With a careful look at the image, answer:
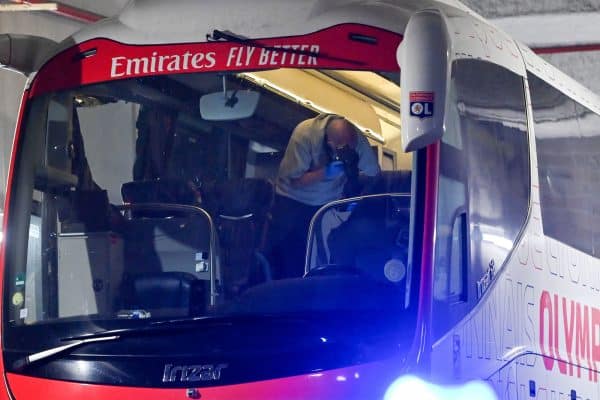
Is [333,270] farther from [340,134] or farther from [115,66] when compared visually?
[115,66]

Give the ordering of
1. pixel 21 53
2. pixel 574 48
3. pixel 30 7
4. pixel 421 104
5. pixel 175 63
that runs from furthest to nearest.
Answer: pixel 574 48 → pixel 30 7 → pixel 21 53 → pixel 175 63 → pixel 421 104

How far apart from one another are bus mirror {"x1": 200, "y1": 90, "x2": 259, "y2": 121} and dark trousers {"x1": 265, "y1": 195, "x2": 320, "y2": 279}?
0.42 meters

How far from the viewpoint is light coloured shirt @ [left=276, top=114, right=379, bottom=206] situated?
17.1 ft

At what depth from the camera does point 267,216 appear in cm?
528

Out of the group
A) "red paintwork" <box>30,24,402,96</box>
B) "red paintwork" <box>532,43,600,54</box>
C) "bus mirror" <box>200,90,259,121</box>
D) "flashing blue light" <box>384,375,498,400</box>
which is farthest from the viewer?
"red paintwork" <box>532,43,600,54</box>

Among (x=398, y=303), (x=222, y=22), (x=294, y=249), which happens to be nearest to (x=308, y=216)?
(x=294, y=249)

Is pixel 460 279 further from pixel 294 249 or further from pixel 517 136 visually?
→ pixel 517 136

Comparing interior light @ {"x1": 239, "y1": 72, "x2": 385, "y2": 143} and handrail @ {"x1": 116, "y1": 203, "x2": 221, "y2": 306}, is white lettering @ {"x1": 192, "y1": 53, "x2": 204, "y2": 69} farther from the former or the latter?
handrail @ {"x1": 116, "y1": 203, "x2": 221, "y2": 306}

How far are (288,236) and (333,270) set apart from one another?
0.26 m

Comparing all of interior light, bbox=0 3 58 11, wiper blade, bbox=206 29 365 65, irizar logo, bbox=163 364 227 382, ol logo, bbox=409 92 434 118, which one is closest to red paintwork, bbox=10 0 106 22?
interior light, bbox=0 3 58 11

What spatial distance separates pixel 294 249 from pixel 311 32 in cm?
92

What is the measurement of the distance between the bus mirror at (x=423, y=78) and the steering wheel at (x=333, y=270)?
31.0 inches

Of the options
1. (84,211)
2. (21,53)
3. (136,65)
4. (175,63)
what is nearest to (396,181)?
(175,63)

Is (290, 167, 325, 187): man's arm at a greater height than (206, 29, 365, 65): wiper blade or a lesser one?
lesser
